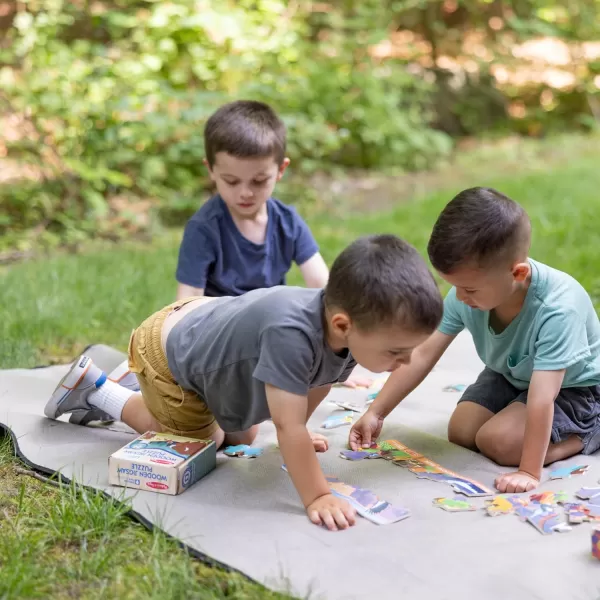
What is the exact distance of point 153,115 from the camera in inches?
239

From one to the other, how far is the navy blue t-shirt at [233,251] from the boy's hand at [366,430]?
38.3 inches

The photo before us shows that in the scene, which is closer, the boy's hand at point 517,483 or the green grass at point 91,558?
the green grass at point 91,558

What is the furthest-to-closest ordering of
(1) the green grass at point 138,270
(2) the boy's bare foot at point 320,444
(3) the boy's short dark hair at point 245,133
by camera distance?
(1) the green grass at point 138,270 → (3) the boy's short dark hair at point 245,133 → (2) the boy's bare foot at point 320,444

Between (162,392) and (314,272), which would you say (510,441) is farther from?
(314,272)

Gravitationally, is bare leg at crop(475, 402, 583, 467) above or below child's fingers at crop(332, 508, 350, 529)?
above

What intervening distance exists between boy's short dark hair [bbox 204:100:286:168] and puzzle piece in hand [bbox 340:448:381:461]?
128cm

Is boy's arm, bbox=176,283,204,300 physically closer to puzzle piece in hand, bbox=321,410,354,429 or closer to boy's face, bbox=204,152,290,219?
boy's face, bbox=204,152,290,219

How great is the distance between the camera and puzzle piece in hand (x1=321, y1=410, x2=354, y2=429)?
9.25 feet

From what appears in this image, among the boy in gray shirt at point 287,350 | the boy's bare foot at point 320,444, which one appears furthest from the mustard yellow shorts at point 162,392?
the boy's bare foot at point 320,444

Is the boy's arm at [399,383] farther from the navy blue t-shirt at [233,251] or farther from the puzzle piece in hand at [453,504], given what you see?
the navy blue t-shirt at [233,251]

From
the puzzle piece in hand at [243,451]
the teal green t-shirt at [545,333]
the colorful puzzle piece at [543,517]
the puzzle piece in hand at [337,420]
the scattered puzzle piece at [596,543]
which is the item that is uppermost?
the teal green t-shirt at [545,333]

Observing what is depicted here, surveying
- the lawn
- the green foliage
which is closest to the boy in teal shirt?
the lawn

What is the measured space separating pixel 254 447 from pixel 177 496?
1.43 ft

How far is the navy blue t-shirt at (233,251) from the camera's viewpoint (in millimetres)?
3383
